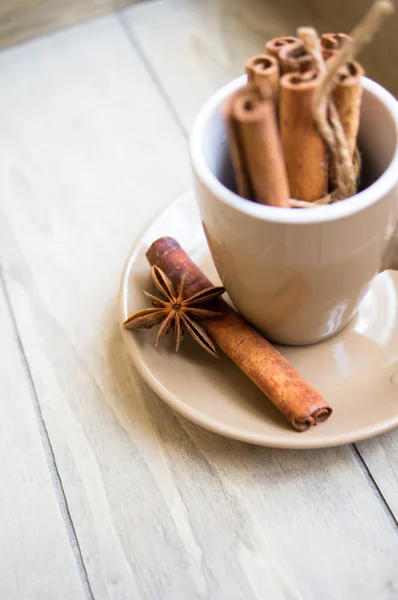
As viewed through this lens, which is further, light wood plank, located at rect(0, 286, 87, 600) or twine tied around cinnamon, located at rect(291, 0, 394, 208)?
light wood plank, located at rect(0, 286, 87, 600)

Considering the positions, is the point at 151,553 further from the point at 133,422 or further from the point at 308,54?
the point at 308,54

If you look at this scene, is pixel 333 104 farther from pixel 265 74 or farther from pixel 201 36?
pixel 201 36

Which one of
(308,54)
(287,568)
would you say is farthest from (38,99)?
(287,568)

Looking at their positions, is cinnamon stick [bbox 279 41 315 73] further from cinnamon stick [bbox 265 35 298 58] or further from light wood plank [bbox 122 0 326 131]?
light wood plank [bbox 122 0 326 131]

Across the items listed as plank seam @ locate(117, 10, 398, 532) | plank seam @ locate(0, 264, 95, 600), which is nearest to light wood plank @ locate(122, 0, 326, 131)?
plank seam @ locate(117, 10, 398, 532)

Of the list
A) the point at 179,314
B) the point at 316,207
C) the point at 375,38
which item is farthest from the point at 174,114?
the point at 316,207

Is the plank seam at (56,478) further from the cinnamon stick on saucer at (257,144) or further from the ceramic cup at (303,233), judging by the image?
the cinnamon stick on saucer at (257,144)
